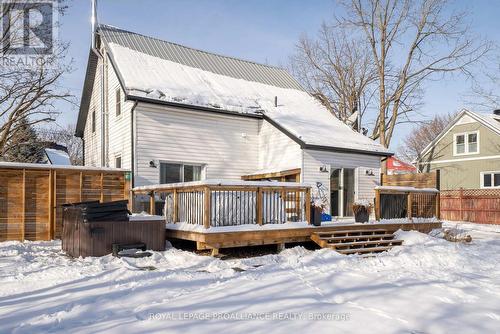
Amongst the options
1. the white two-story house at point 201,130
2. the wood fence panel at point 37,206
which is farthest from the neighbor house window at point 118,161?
the wood fence panel at point 37,206

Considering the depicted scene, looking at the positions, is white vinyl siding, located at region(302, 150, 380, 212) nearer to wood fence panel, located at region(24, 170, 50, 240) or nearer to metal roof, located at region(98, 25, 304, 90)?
metal roof, located at region(98, 25, 304, 90)

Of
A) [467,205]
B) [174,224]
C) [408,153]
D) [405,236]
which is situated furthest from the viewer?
[408,153]

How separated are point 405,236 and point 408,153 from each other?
4834 centimetres

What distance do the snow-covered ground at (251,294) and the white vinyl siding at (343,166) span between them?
474 centimetres

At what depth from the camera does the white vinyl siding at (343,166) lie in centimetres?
1293

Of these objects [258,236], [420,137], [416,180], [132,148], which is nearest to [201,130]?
[132,148]

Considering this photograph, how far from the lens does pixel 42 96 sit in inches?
816

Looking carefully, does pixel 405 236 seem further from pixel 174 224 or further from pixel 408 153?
pixel 408 153

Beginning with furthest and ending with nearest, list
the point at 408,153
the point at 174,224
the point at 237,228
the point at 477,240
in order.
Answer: the point at 408,153, the point at 477,240, the point at 174,224, the point at 237,228

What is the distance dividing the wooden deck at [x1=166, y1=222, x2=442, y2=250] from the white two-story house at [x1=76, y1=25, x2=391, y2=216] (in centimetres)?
282

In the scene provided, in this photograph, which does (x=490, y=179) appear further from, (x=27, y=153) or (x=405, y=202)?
(x=27, y=153)

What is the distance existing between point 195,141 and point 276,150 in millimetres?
2829

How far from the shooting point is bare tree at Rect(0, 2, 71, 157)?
1827 centimetres

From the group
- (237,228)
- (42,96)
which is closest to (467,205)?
(237,228)
